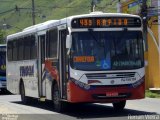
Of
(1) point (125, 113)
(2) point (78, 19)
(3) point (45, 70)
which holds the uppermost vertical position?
(2) point (78, 19)

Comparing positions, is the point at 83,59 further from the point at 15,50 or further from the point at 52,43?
the point at 15,50

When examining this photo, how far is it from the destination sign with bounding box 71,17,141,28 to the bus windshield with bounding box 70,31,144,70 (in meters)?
0.24

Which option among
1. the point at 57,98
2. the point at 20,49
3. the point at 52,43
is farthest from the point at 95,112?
the point at 20,49

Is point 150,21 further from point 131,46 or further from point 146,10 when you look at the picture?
point 131,46

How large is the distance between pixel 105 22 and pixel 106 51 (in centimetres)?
98

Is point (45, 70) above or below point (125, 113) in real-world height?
above

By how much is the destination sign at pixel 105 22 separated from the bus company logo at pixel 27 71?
5.42 m

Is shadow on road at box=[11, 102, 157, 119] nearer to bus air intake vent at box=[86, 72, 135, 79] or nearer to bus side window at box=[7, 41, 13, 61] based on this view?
bus air intake vent at box=[86, 72, 135, 79]

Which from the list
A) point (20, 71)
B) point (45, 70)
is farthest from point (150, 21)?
point (45, 70)

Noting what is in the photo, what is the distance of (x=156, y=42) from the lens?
1459 inches

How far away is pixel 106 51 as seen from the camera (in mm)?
18391

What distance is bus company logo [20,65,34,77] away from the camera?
2355 cm

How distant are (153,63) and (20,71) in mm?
13770

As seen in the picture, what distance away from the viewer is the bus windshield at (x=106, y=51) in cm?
1823
